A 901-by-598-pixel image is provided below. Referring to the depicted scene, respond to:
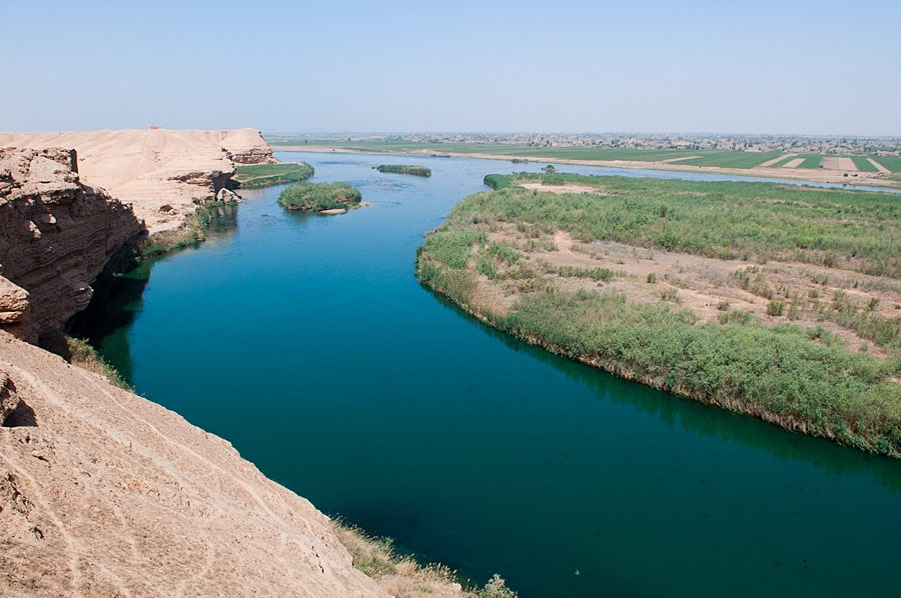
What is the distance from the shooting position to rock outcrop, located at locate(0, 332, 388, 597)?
4.44 m

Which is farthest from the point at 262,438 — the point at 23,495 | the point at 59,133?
the point at 59,133

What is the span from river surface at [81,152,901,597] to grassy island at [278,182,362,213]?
82.2 feet

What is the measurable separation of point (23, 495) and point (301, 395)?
1062 centimetres

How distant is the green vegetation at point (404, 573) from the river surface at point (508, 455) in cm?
68

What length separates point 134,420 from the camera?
7.80m

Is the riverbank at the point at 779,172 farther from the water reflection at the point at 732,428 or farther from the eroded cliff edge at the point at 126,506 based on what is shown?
the eroded cliff edge at the point at 126,506

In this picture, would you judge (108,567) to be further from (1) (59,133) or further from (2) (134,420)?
(1) (59,133)

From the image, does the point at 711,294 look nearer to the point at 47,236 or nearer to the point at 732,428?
the point at 732,428

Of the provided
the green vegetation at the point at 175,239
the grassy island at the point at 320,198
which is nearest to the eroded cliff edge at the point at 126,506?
the green vegetation at the point at 175,239

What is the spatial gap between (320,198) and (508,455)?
128 feet

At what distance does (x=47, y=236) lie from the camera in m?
14.3

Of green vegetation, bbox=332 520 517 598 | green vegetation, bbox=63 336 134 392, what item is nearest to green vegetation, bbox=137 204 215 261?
green vegetation, bbox=63 336 134 392

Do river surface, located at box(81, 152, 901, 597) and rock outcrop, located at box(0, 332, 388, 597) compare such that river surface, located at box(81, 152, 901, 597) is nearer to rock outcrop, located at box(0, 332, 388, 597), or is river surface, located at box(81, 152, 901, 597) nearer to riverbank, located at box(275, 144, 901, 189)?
rock outcrop, located at box(0, 332, 388, 597)

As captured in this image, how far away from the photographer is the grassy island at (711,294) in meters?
14.6
